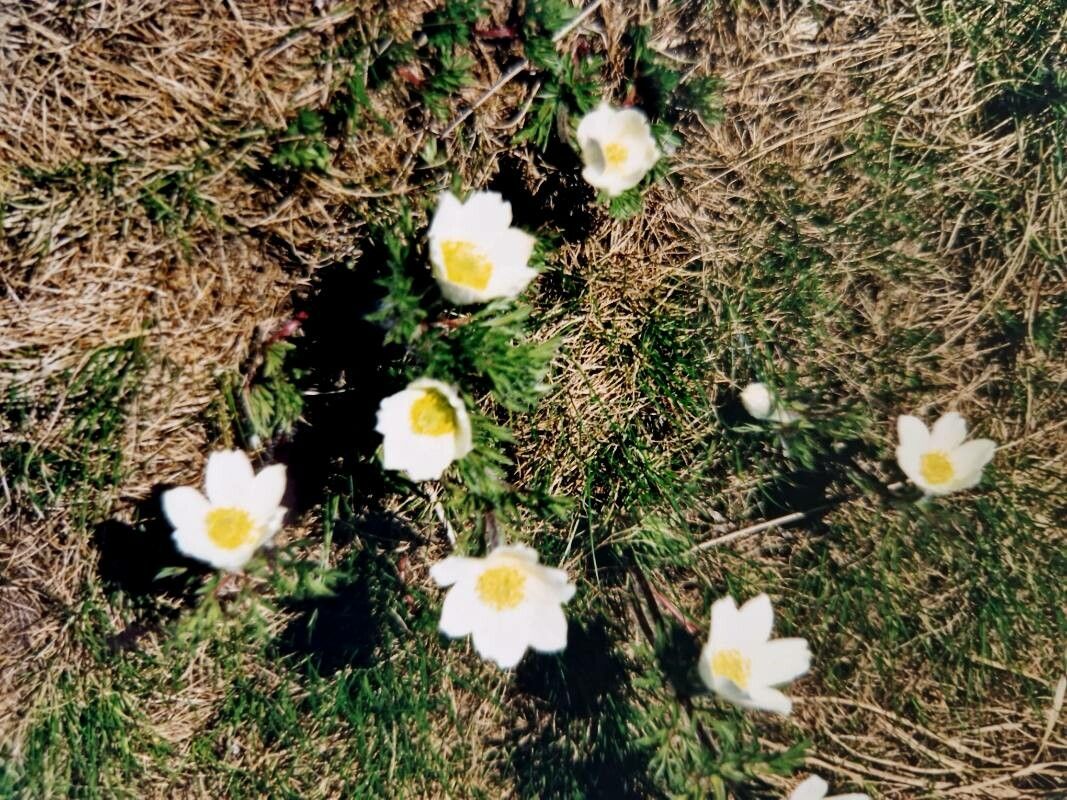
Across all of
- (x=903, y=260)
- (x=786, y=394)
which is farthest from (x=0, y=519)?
(x=903, y=260)

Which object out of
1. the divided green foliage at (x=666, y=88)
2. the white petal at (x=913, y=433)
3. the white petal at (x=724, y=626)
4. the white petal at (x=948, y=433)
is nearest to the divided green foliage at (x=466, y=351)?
the white petal at (x=724, y=626)

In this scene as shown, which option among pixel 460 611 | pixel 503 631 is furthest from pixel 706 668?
pixel 460 611

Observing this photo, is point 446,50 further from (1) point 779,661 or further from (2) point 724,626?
(1) point 779,661

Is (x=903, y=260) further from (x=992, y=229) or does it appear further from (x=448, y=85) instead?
(x=448, y=85)

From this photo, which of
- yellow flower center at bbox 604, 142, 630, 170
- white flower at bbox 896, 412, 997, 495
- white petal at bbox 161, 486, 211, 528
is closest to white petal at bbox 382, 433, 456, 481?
white petal at bbox 161, 486, 211, 528

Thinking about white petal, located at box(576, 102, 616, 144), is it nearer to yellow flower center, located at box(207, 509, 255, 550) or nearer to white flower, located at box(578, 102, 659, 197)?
white flower, located at box(578, 102, 659, 197)

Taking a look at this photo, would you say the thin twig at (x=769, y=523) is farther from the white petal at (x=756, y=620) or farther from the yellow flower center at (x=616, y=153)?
the yellow flower center at (x=616, y=153)
